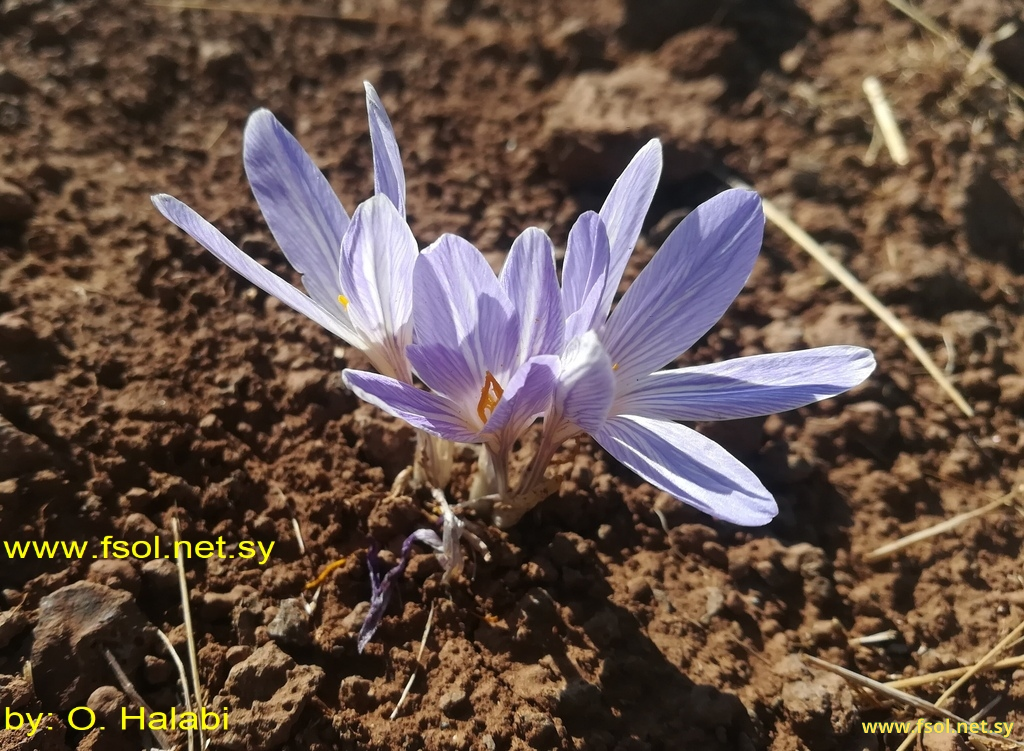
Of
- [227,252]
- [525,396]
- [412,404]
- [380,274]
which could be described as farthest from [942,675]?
[227,252]

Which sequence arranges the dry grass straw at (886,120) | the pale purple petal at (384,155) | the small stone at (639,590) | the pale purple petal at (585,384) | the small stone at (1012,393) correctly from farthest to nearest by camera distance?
the dry grass straw at (886,120) < the small stone at (1012,393) < the small stone at (639,590) < the pale purple petal at (384,155) < the pale purple petal at (585,384)

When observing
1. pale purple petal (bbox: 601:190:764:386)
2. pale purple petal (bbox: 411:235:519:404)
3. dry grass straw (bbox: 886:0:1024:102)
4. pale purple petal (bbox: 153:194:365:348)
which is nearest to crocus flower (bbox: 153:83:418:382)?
pale purple petal (bbox: 153:194:365:348)

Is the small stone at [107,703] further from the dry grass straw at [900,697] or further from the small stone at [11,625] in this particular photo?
the dry grass straw at [900,697]

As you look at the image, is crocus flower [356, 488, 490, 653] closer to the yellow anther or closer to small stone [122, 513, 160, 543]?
the yellow anther

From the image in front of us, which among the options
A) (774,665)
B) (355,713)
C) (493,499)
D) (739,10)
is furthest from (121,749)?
(739,10)

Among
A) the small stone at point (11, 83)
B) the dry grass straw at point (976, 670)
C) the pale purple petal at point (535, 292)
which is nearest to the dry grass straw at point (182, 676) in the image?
the pale purple petal at point (535, 292)

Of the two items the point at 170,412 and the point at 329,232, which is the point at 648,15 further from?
the point at 170,412
